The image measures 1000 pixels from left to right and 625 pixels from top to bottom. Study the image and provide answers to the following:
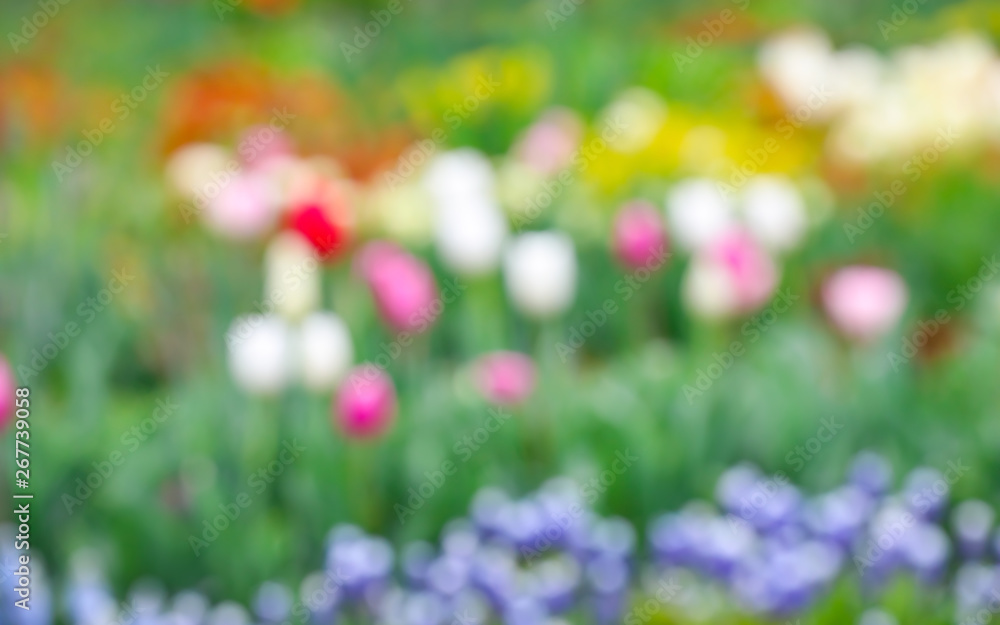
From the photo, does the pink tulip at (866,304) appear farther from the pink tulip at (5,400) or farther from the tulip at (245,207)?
the pink tulip at (5,400)

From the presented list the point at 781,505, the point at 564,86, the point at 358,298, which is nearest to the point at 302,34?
the point at 564,86

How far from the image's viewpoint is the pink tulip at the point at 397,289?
7.08ft

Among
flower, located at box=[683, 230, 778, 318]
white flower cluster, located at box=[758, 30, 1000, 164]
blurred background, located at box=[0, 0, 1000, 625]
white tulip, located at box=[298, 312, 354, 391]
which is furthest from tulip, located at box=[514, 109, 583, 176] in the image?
white tulip, located at box=[298, 312, 354, 391]

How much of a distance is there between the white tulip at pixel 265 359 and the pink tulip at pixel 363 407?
0.45 ft

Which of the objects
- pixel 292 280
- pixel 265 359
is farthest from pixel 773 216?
pixel 265 359

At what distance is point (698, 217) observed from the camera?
249cm

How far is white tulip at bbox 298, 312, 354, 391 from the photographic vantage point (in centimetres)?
198

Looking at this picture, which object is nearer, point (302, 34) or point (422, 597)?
point (422, 597)

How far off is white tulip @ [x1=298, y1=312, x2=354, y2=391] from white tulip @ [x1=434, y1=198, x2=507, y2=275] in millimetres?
400

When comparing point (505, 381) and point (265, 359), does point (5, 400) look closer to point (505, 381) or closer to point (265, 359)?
point (265, 359)

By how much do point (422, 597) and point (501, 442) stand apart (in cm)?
34

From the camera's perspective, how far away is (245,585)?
70.6 inches

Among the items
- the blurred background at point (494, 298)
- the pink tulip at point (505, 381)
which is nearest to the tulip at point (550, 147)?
the blurred background at point (494, 298)

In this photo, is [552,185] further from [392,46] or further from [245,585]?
[392,46]
